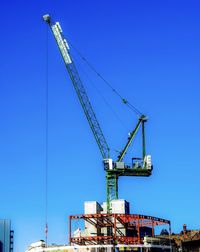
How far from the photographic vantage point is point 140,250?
16762 centimetres

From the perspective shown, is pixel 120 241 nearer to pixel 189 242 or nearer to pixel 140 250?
pixel 140 250

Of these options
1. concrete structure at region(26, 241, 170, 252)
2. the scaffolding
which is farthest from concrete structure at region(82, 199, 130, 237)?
concrete structure at region(26, 241, 170, 252)

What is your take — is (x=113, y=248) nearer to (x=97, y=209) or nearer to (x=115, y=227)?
(x=115, y=227)

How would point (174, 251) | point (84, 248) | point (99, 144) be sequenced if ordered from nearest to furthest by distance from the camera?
point (84, 248) → point (174, 251) → point (99, 144)

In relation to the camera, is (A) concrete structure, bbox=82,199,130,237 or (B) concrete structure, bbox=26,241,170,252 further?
(A) concrete structure, bbox=82,199,130,237

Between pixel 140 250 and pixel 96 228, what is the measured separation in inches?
711

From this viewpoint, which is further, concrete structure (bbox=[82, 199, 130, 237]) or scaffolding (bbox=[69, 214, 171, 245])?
concrete structure (bbox=[82, 199, 130, 237])

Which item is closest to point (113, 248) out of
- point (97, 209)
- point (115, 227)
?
point (115, 227)

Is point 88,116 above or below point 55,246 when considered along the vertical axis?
above

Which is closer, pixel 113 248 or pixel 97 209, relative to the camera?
pixel 113 248

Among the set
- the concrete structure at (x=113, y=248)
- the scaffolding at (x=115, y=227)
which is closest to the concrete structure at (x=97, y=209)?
the scaffolding at (x=115, y=227)

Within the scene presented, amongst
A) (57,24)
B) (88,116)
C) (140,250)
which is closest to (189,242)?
(140,250)

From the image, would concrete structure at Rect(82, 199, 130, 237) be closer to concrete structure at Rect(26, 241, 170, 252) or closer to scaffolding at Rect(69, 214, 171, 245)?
scaffolding at Rect(69, 214, 171, 245)

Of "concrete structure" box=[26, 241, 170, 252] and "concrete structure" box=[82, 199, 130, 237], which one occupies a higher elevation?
"concrete structure" box=[82, 199, 130, 237]
